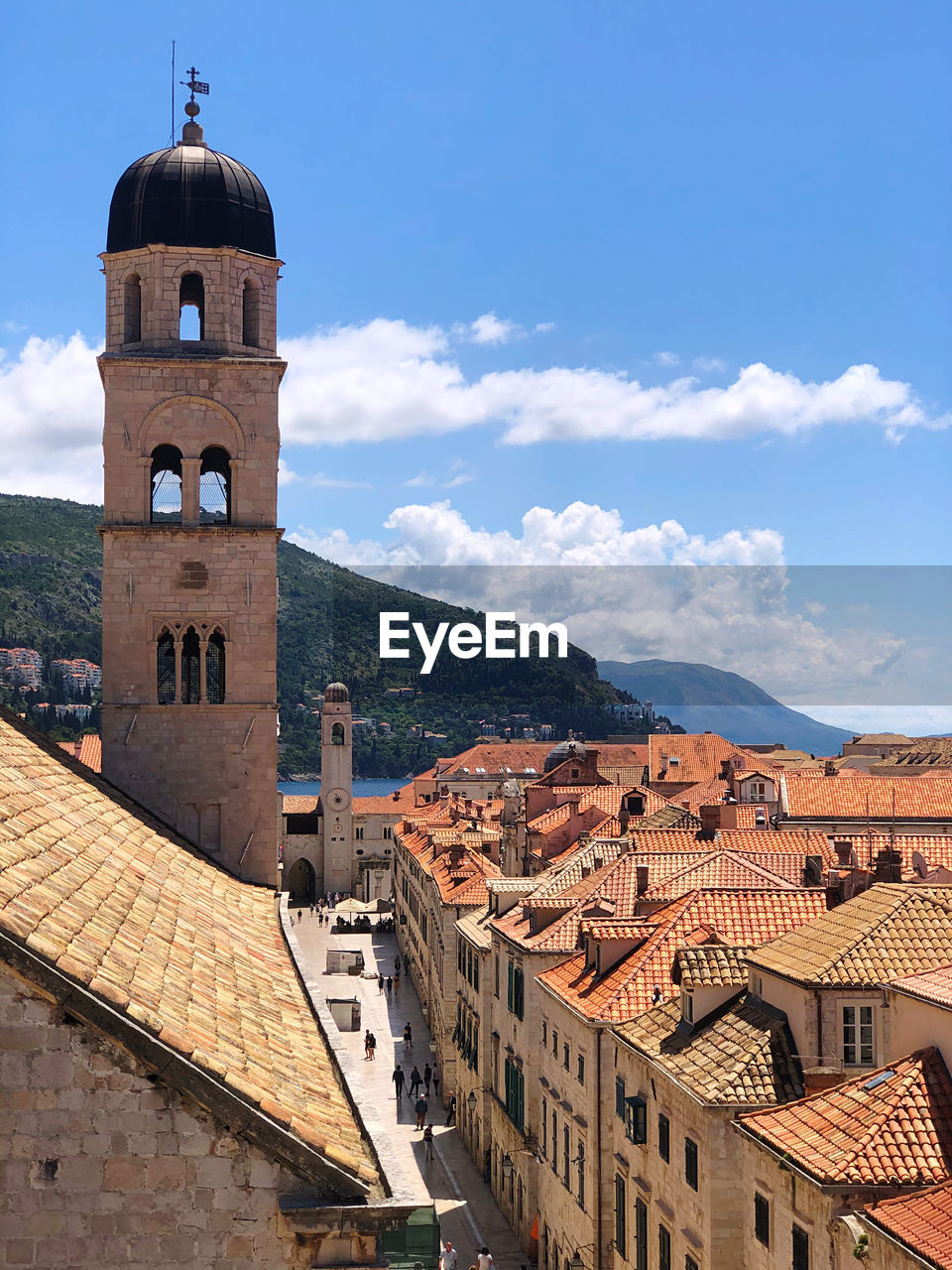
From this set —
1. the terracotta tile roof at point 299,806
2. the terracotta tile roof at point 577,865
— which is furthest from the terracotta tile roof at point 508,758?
the terracotta tile roof at point 577,865

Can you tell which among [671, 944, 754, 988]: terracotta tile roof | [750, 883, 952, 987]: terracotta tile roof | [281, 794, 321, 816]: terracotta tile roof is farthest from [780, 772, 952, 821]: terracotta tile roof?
[281, 794, 321, 816]: terracotta tile roof

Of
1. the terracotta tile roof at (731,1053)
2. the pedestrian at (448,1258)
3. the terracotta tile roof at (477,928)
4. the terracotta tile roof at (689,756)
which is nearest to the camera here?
the terracotta tile roof at (731,1053)

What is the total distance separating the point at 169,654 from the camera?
89.7ft

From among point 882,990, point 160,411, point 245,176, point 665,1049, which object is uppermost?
point 245,176

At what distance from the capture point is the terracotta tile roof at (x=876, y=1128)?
17469mm

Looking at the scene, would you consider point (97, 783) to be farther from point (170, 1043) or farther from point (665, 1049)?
point (170, 1043)

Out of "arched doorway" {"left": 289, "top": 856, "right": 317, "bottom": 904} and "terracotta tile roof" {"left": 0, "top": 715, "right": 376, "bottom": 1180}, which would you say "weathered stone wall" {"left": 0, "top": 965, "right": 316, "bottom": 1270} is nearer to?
"terracotta tile roof" {"left": 0, "top": 715, "right": 376, "bottom": 1180}

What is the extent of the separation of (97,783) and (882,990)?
39.1 feet

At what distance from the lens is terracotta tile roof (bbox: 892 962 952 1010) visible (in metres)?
19.6

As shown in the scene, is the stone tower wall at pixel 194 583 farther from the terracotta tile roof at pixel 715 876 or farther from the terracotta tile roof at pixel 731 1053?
the terracotta tile roof at pixel 715 876

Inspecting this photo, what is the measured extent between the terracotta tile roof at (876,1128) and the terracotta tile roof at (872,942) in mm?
2418

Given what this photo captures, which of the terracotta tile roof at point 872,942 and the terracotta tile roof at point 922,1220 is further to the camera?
the terracotta tile roof at point 872,942

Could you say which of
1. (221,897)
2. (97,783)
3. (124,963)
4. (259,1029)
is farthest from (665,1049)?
(124,963)

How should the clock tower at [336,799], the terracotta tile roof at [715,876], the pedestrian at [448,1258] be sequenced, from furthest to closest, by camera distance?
the clock tower at [336,799] → the terracotta tile roof at [715,876] → the pedestrian at [448,1258]
